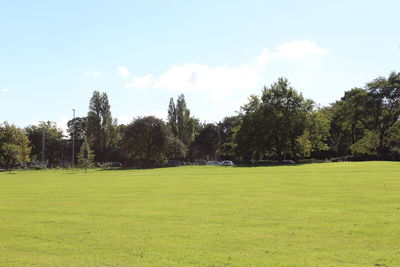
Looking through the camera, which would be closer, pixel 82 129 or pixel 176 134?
pixel 176 134

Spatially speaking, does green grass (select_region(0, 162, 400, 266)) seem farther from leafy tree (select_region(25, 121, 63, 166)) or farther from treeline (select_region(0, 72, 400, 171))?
leafy tree (select_region(25, 121, 63, 166))

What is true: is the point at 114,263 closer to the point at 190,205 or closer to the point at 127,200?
the point at 190,205

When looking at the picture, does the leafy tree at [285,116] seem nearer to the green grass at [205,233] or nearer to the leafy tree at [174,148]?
the leafy tree at [174,148]

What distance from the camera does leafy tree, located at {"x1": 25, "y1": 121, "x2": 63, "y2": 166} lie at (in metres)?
132

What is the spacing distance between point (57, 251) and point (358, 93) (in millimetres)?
99720

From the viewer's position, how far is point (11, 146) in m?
83.8

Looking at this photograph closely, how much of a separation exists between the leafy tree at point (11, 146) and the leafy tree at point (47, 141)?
36.2 meters

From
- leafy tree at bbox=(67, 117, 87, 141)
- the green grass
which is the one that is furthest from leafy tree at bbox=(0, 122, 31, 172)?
the green grass

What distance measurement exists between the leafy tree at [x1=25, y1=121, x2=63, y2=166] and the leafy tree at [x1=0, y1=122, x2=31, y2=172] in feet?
119

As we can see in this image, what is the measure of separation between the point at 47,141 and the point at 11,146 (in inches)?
2016

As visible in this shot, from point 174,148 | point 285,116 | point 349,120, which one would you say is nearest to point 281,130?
point 285,116

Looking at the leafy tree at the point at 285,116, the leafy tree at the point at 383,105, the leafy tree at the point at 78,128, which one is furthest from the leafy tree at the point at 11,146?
the leafy tree at the point at 383,105

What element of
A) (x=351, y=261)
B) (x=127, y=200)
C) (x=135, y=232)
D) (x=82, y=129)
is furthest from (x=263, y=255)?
(x=82, y=129)

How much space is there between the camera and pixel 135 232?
13281 millimetres
